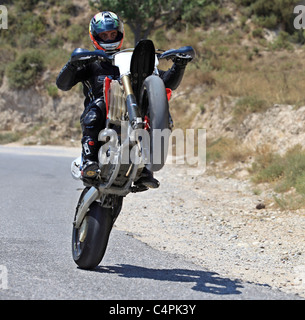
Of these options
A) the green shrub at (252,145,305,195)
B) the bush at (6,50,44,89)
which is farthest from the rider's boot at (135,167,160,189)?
the bush at (6,50,44,89)

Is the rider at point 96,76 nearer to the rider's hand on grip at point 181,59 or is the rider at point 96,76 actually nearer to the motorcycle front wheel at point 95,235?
the rider's hand on grip at point 181,59

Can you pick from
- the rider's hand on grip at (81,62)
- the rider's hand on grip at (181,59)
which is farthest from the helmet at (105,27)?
the rider's hand on grip at (181,59)

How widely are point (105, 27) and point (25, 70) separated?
1264 inches

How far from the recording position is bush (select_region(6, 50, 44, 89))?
36.3 m

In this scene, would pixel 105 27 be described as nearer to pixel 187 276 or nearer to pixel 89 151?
pixel 89 151

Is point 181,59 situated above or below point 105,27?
below

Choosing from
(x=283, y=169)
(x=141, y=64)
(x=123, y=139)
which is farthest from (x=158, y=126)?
(x=283, y=169)

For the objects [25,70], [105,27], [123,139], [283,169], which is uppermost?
[25,70]

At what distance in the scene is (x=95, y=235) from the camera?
570cm

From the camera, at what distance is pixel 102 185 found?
18.1 ft

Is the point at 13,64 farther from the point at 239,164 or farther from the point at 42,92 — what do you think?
the point at 239,164

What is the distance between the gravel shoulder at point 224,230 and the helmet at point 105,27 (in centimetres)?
249

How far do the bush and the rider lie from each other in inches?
1226
